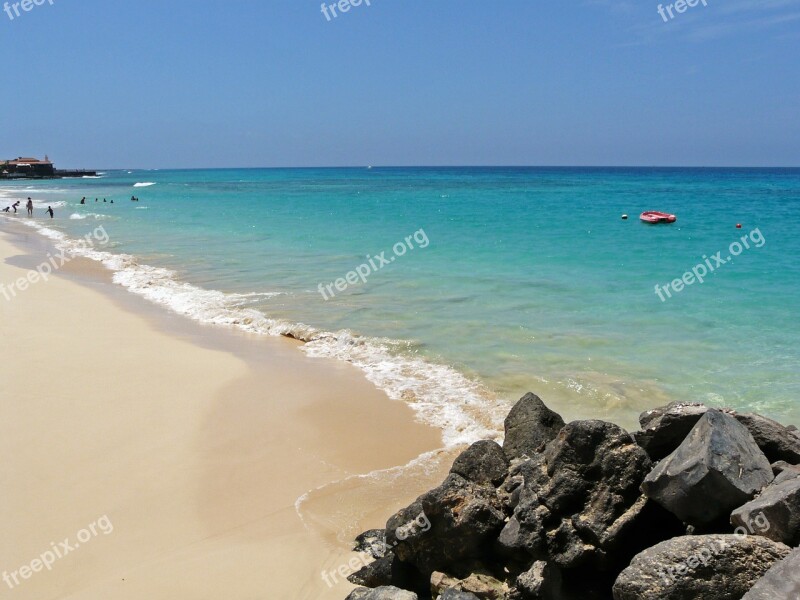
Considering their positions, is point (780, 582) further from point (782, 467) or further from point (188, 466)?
point (188, 466)

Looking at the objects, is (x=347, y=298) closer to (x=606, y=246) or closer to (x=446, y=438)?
(x=446, y=438)

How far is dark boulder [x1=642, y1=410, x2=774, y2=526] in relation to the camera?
4.53 meters

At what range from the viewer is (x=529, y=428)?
261 inches

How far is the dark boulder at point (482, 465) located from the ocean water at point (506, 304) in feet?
8.23

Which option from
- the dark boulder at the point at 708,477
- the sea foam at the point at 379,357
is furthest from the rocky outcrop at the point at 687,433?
the sea foam at the point at 379,357

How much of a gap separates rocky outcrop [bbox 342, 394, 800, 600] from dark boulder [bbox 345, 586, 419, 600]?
0.01 m

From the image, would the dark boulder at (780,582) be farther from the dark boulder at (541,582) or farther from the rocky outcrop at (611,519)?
the dark boulder at (541,582)

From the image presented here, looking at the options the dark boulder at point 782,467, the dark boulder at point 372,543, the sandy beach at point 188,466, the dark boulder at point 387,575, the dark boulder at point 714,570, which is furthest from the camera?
the dark boulder at point 372,543

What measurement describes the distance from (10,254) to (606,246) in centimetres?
2243

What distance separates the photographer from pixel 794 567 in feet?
12.1

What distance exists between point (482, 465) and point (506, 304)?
10386mm

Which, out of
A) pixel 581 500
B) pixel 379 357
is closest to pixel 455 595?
pixel 581 500

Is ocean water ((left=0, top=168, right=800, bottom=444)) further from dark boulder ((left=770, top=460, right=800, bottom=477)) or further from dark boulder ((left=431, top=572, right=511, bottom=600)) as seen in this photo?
dark boulder ((left=770, top=460, right=800, bottom=477))

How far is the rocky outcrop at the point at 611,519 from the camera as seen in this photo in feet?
13.7
